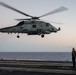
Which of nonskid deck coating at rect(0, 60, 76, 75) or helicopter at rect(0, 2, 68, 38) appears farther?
helicopter at rect(0, 2, 68, 38)

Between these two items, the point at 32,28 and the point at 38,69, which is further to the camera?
the point at 32,28

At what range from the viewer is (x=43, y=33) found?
53.5 metres

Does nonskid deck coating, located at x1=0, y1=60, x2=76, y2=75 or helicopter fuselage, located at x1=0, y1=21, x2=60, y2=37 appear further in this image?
helicopter fuselage, located at x1=0, y1=21, x2=60, y2=37

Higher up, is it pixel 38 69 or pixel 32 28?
pixel 32 28

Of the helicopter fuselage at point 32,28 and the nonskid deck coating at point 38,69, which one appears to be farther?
the helicopter fuselage at point 32,28

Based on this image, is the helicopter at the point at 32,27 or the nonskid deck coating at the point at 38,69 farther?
the helicopter at the point at 32,27

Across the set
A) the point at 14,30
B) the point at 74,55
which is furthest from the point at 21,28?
the point at 74,55

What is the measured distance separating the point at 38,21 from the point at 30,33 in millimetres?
2634

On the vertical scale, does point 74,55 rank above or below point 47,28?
below

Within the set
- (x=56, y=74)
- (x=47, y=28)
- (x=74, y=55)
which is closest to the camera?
(x=56, y=74)

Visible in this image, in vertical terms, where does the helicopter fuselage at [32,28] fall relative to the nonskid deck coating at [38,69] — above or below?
above

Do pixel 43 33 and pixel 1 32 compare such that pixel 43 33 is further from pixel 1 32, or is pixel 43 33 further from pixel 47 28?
pixel 1 32

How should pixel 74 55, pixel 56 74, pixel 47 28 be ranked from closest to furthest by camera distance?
pixel 56 74, pixel 74 55, pixel 47 28

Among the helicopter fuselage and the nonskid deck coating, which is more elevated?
the helicopter fuselage
